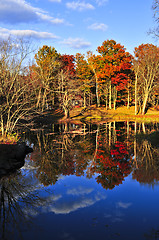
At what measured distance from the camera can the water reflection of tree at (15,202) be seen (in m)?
6.96

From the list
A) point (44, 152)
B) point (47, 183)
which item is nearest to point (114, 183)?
point (47, 183)

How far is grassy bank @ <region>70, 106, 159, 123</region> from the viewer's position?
4174 centimetres

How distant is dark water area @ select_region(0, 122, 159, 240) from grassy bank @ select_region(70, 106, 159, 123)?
83.0ft

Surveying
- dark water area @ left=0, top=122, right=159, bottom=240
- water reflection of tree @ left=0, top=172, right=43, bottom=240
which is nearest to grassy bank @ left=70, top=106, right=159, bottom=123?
dark water area @ left=0, top=122, right=159, bottom=240

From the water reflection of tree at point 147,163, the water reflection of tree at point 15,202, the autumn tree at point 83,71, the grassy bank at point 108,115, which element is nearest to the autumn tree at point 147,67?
the grassy bank at point 108,115

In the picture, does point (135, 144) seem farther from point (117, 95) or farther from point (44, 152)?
point (117, 95)

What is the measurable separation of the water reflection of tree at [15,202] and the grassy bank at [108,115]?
3109cm

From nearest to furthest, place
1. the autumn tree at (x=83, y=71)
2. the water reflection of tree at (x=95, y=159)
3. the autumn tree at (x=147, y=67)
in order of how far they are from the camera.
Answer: the water reflection of tree at (x=95, y=159) → the autumn tree at (x=147, y=67) → the autumn tree at (x=83, y=71)

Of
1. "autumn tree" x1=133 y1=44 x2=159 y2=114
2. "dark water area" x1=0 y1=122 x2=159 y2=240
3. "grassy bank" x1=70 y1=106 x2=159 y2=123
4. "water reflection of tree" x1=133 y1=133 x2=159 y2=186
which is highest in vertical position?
"autumn tree" x1=133 y1=44 x2=159 y2=114

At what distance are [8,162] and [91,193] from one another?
20.9 feet

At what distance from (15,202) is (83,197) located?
10.1 feet

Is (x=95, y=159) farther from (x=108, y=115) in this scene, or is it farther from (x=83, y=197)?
(x=108, y=115)

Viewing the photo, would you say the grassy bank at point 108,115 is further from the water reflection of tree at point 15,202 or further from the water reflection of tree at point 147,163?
the water reflection of tree at point 15,202

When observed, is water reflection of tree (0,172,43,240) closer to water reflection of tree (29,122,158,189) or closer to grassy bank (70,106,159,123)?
water reflection of tree (29,122,158,189)
